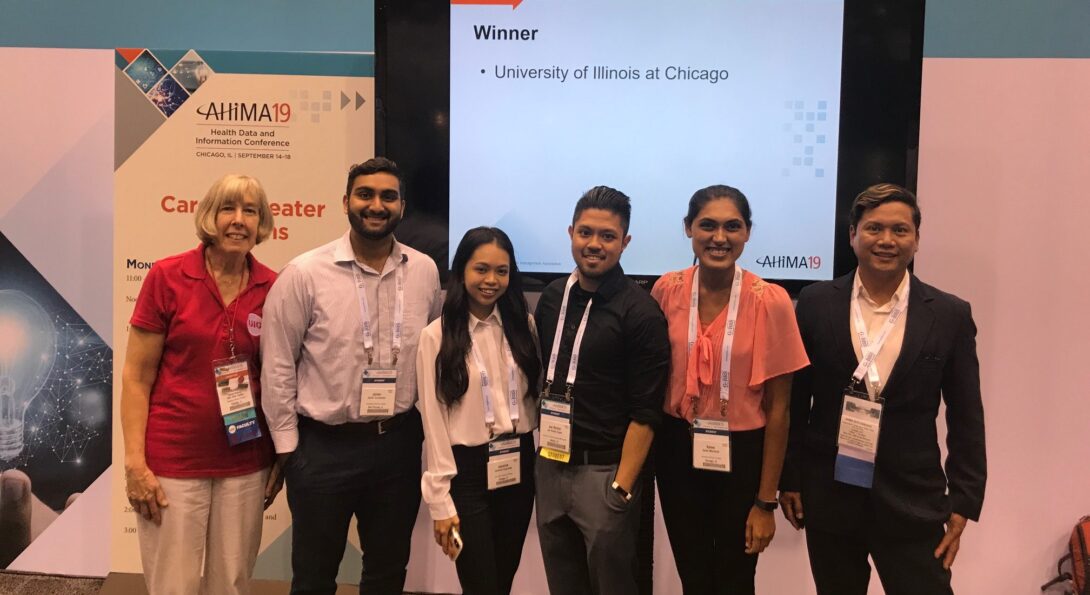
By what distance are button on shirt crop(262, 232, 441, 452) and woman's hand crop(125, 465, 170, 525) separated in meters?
0.37

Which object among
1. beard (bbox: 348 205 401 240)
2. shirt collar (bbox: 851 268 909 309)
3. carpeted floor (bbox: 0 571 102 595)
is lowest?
carpeted floor (bbox: 0 571 102 595)

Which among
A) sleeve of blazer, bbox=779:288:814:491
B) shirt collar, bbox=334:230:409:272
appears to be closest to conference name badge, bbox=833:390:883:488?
sleeve of blazer, bbox=779:288:814:491

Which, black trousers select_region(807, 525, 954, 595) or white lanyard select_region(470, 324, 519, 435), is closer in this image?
A: black trousers select_region(807, 525, 954, 595)

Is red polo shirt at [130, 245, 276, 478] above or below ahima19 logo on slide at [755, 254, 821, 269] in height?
below

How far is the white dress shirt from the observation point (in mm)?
1992

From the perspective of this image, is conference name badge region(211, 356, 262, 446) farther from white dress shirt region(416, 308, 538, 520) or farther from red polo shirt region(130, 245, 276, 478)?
white dress shirt region(416, 308, 538, 520)

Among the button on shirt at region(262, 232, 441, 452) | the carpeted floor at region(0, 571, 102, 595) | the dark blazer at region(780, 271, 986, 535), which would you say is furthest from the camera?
the carpeted floor at region(0, 571, 102, 595)

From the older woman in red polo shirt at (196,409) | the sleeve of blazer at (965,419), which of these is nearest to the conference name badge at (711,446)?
the sleeve of blazer at (965,419)

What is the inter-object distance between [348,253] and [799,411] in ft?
5.21

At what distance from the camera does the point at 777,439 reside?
6.72 ft

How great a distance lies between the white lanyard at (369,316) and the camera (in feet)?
7.15

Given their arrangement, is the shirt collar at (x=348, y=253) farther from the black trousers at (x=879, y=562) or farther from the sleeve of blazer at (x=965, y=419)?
the sleeve of blazer at (x=965, y=419)

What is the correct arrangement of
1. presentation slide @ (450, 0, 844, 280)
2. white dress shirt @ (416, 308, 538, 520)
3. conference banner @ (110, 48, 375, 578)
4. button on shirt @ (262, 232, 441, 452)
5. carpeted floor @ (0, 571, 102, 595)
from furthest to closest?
1. carpeted floor @ (0, 571, 102, 595)
2. conference banner @ (110, 48, 375, 578)
3. presentation slide @ (450, 0, 844, 280)
4. button on shirt @ (262, 232, 441, 452)
5. white dress shirt @ (416, 308, 538, 520)

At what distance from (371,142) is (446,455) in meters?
1.72
